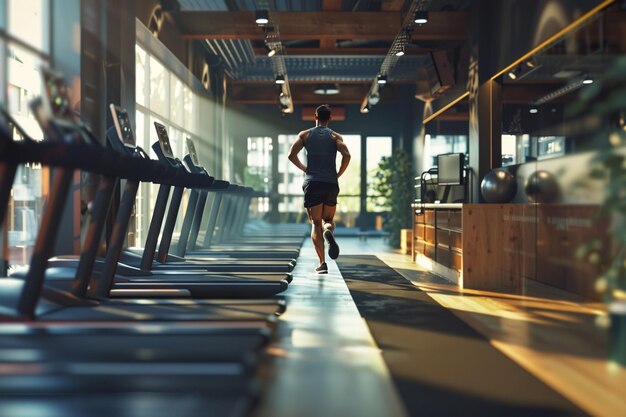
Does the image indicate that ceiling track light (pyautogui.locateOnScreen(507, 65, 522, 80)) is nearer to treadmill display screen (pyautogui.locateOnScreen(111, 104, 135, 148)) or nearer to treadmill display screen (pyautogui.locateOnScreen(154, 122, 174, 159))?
treadmill display screen (pyautogui.locateOnScreen(154, 122, 174, 159))

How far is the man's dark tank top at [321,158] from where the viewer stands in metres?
6.31

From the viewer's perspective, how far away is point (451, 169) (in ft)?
26.3

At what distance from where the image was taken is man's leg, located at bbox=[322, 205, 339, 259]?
6129 mm

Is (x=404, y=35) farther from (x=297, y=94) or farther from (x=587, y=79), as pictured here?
(x=297, y=94)

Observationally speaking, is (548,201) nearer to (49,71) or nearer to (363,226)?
(49,71)

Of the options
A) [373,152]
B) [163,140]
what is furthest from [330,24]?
[373,152]

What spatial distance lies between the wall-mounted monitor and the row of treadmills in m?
3.62

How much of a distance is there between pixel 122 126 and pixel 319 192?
2432 mm

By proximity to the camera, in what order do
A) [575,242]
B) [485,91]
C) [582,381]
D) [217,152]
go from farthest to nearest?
[217,152] < [485,91] < [575,242] < [582,381]

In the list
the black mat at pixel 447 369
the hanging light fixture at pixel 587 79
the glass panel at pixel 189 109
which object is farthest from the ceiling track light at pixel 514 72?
the glass panel at pixel 189 109

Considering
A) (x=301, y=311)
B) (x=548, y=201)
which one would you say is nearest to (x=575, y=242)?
(x=548, y=201)

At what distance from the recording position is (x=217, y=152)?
1330 cm

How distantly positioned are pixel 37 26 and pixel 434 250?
4.83m

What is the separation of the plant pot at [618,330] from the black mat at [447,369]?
2.64 ft
